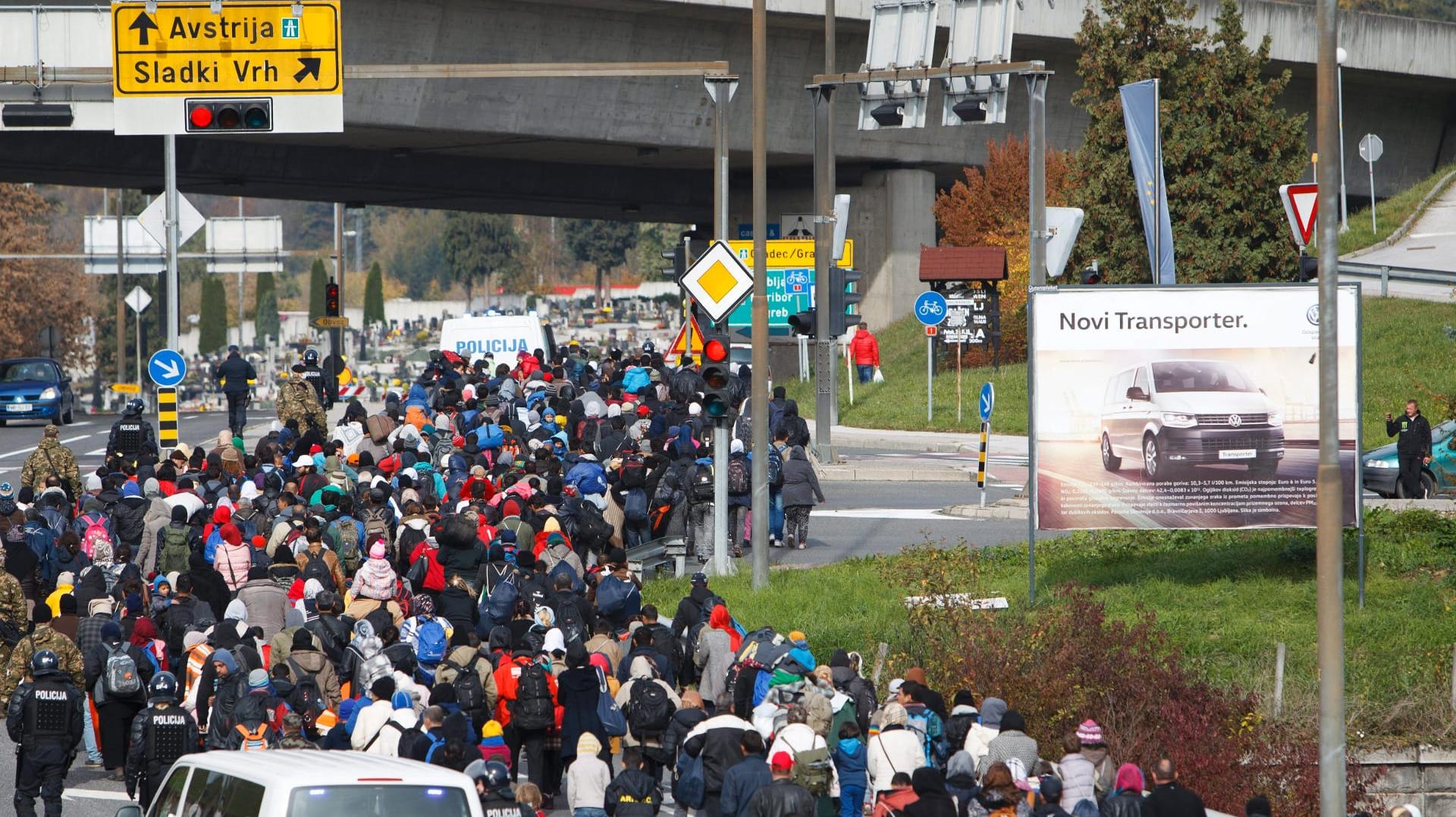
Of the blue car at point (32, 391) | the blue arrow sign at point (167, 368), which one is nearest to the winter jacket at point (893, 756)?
the blue arrow sign at point (167, 368)

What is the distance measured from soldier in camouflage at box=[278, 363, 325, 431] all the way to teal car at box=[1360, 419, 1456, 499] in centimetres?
1564

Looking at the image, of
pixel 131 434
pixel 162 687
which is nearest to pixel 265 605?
pixel 162 687

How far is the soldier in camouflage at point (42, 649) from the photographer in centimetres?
1461

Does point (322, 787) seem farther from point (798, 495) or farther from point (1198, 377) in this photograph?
point (798, 495)

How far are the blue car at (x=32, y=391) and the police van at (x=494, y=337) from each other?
44.4 feet

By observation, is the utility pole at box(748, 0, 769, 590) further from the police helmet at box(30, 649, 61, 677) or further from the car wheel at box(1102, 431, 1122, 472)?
the police helmet at box(30, 649, 61, 677)

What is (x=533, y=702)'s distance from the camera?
14.0 metres

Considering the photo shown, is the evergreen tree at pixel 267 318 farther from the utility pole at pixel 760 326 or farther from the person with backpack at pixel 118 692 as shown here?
the person with backpack at pixel 118 692

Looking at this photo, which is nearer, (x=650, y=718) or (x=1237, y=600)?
(x=650, y=718)

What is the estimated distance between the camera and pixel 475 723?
45.7ft

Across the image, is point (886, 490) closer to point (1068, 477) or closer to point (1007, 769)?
point (1068, 477)

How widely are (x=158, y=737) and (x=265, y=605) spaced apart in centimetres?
323

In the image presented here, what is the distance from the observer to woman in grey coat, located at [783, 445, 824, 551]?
890 inches

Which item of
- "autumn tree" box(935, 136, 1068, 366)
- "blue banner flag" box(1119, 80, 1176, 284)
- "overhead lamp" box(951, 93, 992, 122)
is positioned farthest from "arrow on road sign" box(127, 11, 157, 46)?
"autumn tree" box(935, 136, 1068, 366)
